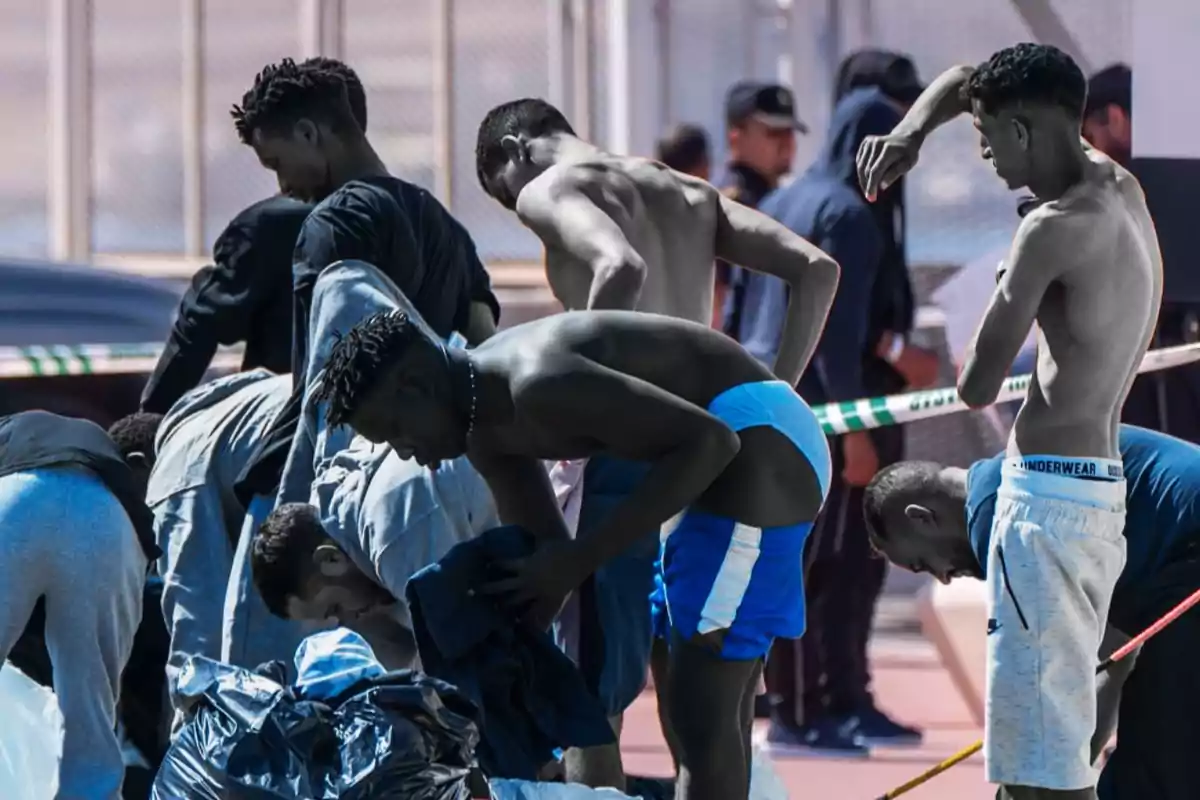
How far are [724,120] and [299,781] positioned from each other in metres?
4.56

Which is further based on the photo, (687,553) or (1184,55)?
(1184,55)

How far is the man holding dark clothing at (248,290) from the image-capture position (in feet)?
18.8

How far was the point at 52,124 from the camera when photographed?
9695mm

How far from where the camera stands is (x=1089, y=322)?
455 cm

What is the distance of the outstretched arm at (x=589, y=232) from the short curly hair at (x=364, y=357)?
2.58 feet

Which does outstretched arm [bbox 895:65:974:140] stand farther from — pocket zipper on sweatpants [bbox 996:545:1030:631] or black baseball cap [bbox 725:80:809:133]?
black baseball cap [bbox 725:80:809:133]

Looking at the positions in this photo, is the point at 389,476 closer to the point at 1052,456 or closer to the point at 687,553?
the point at 687,553

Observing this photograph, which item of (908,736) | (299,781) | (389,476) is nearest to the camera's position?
(299,781)

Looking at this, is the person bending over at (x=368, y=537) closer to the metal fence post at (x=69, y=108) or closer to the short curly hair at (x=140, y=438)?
the short curly hair at (x=140, y=438)

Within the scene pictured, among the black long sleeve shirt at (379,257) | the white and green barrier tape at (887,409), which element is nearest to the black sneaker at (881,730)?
the white and green barrier tape at (887,409)

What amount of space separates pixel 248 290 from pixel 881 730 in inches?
100

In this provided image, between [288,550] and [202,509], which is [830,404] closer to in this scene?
[202,509]

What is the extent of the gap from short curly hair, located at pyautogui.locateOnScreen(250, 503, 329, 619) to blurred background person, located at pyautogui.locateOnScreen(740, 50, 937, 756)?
8.09 ft

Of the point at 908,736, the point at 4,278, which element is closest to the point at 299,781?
the point at 908,736
